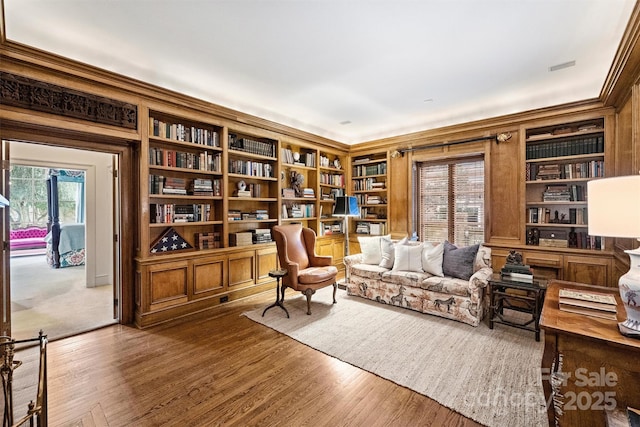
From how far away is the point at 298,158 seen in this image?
5.39 meters

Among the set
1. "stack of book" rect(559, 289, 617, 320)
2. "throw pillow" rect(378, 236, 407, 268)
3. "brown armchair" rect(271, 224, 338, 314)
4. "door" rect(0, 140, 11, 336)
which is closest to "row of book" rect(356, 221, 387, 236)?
"throw pillow" rect(378, 236, 407, 268)

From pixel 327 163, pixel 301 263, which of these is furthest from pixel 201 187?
pixel 327 163

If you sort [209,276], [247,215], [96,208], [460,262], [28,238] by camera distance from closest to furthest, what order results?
[460,262] < [209,276] < [247,215] < [96,208] < [28,238]

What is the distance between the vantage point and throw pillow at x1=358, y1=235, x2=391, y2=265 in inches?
175

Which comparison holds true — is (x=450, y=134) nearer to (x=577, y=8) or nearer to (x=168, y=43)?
(x=577, y=8)

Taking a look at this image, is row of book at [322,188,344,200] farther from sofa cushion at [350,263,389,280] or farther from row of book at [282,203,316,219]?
sofa cushion at [350,263,389,280]

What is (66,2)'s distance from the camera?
2230mm

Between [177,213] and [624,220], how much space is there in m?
4.14

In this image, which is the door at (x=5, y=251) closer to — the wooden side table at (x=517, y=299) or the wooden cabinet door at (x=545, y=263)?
the wooden side table at (x=517, y=299)

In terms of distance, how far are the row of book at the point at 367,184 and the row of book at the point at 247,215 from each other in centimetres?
228

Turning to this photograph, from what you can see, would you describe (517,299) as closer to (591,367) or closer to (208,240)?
(591,367)

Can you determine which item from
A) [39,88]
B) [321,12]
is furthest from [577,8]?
[39,88]

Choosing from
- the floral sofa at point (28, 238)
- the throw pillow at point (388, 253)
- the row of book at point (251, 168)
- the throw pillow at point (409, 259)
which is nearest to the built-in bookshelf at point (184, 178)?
the row of book at point (251, 168)

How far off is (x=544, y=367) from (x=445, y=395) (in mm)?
767
